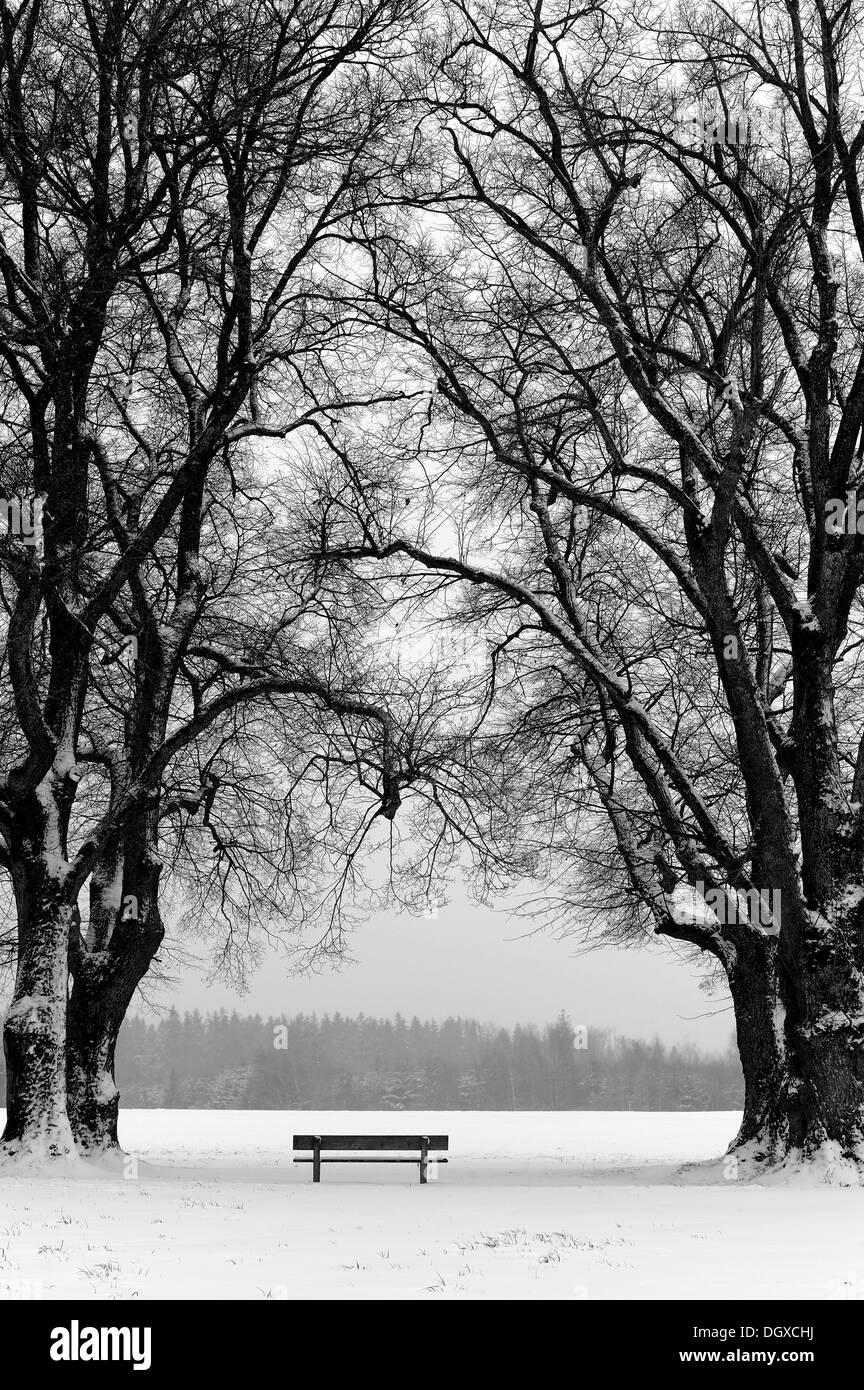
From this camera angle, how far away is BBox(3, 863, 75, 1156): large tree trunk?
44.4ft

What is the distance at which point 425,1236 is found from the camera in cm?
865

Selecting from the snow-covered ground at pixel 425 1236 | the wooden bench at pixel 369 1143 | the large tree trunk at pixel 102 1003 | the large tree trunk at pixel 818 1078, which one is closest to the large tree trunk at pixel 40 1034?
the snow-covered ground at pixel 425 1236

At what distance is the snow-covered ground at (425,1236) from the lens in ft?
20.8

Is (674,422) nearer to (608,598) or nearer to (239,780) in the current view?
(608,598)

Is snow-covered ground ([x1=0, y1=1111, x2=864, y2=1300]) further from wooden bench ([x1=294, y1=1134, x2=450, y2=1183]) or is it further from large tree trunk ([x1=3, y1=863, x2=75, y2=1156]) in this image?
large tree trunk ([x1=3, y1=863, x2=75, y2=1156])

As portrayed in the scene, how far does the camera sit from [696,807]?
14.4 m

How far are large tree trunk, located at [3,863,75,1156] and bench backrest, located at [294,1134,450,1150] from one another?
3252 mm

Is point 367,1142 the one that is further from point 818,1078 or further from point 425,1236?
point 425,1236

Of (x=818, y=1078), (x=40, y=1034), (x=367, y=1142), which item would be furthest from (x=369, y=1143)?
(x=818, y=1078)

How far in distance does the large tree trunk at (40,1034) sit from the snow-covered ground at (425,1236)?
64 cm

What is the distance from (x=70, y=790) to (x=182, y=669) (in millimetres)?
2448

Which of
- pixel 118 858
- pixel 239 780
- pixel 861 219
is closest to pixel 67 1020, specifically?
pixel 118 858

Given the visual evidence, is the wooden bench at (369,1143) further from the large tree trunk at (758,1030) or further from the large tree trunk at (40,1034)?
the large tree trunk at (758,1030)

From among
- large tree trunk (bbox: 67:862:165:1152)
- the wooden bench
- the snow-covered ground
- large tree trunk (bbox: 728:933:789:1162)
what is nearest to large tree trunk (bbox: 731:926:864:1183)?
large tree trunk (bbox: 728:933:789:1162)
